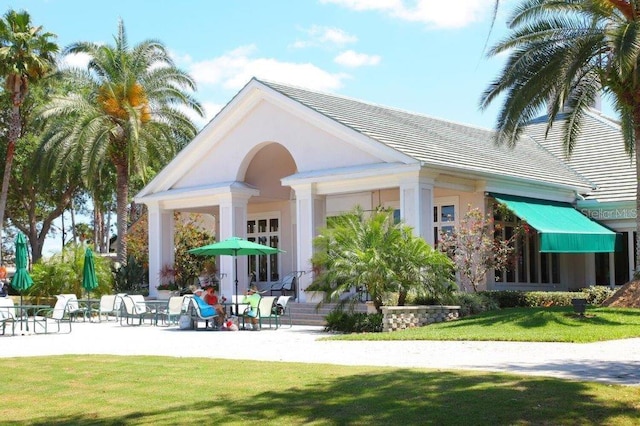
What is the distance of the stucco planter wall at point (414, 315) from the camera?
20.1 meters

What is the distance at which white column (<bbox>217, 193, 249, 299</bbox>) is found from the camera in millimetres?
29188

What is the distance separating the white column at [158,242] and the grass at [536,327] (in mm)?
14469

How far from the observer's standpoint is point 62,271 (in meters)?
31.4

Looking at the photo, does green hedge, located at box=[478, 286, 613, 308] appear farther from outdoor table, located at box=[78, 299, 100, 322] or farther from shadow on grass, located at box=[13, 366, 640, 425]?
shadow on grass, located at box=[13, 366, 640, 425]

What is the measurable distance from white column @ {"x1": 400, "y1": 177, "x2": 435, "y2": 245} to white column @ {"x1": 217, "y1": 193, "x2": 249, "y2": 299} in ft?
23.6

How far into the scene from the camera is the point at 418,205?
24000 mm

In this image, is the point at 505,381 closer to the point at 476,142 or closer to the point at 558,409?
the point at 558,409

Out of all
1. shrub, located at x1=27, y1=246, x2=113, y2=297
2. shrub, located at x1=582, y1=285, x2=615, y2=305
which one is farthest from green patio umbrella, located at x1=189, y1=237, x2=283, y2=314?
shrub, located at x1=582, y1=285, x2=615, y2=305

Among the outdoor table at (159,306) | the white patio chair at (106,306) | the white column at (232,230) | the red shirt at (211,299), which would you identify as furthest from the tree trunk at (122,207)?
the red shirt at (211,299)

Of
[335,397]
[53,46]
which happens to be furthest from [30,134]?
[335,397]

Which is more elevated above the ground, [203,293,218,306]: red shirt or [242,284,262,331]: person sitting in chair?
[203,293,218,306]: red shirt

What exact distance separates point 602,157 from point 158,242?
56.6 ft

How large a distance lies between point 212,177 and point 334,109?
5435mm

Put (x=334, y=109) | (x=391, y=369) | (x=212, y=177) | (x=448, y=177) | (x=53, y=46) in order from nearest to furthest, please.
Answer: (x=391, y=369) → (x=448, y=177) → (x=334, y=109) → (x=212, y=177) → (x=53, y=46)
